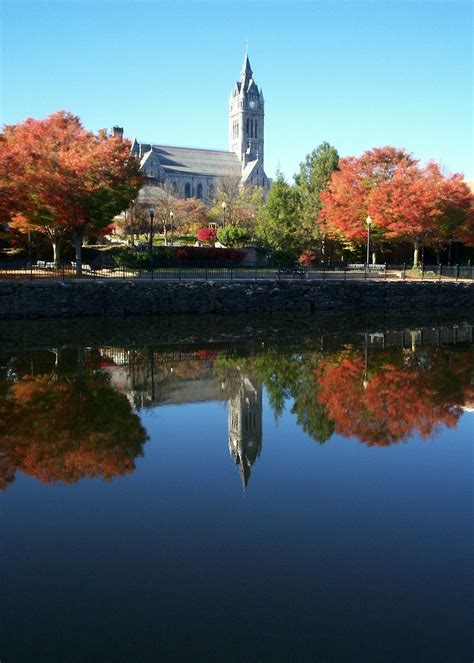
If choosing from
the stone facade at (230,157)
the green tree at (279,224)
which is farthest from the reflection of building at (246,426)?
the stone facade at (230,157)

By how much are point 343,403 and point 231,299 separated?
20.1 meters

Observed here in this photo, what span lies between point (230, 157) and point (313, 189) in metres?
85.6

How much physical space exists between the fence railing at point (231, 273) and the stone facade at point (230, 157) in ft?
213

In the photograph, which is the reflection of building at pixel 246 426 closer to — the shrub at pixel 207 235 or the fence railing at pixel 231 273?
the fence railing at pixel 231 273

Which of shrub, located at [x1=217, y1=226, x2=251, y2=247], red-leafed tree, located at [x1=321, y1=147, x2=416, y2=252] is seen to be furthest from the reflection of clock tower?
red-leafed tree, located at [x1=321, y1=147, x2=416, y2=252]

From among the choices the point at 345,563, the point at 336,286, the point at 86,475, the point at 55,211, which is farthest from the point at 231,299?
the point at 345,563

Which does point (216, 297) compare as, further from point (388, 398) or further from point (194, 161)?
point (194, 161)

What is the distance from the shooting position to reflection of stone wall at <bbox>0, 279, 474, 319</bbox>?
28.2 m

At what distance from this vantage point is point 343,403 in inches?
503

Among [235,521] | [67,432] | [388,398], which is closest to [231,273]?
[388,398]

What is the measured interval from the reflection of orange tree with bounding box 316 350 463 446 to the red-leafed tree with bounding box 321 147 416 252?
28049 mm

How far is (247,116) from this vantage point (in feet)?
483

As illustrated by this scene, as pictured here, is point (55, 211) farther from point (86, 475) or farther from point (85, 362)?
point (86, 475)

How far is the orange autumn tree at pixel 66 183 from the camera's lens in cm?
3042
